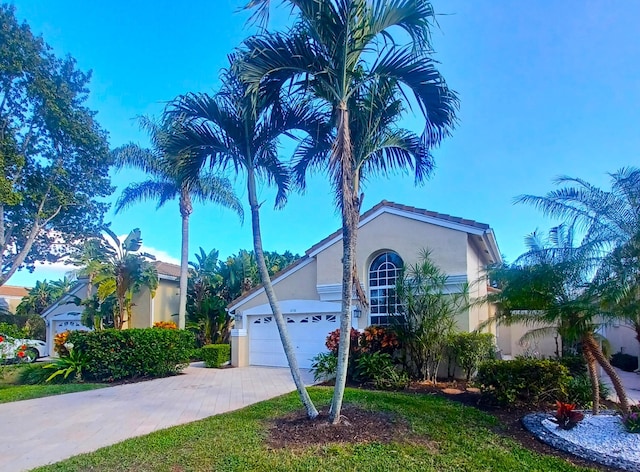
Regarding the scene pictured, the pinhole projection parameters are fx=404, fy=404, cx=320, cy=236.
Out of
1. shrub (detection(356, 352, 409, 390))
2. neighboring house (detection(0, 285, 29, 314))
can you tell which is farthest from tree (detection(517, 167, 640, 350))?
neighboring house (detection(0, 285, 29, 314))

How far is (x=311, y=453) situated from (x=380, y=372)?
6.19m

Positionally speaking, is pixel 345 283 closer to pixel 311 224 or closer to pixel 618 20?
pixel 618 20

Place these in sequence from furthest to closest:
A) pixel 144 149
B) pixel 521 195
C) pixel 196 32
→ 1. pixel 144 149
2. pixel 196 32
3. pixel 521 195

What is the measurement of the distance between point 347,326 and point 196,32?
33.7ft

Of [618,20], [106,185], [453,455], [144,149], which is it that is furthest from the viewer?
[106,185]

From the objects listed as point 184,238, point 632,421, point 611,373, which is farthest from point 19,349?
point 632,421

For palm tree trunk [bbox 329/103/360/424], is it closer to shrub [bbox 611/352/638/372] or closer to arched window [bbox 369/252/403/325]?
arched window [bbox 369/252/403/325]

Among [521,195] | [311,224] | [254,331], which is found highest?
[311,224]

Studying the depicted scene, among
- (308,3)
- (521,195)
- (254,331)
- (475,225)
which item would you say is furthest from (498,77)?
(254,331)

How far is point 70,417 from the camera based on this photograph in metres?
8.87

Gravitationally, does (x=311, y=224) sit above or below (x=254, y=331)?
above

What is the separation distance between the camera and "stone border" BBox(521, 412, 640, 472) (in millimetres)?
5512

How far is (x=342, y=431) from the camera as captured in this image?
21.9 feet

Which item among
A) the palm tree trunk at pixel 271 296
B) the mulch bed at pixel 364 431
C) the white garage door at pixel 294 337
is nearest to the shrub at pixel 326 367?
the white garage door at pixel 294 337
